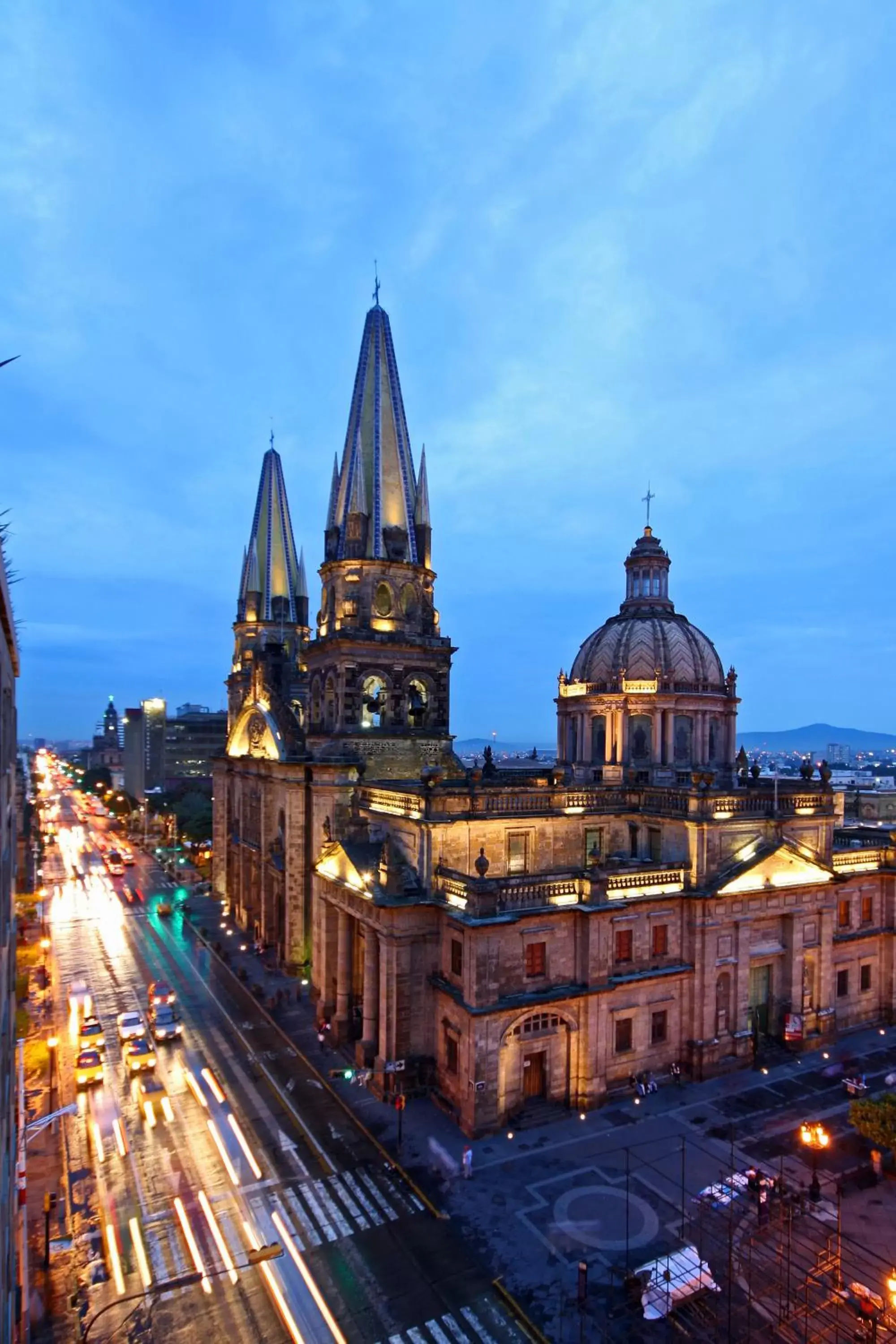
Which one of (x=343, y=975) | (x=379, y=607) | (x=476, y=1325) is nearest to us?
(x=476, y=1325)

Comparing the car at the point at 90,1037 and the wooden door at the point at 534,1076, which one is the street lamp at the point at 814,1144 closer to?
the wooden door at the point at 534,1076

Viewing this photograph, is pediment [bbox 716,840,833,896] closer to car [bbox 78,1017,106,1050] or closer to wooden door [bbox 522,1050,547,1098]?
wooden door [bbox 522,1050,547,1098]

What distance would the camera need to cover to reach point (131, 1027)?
132 ft

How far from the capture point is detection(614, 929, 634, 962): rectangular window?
34656 millimetres

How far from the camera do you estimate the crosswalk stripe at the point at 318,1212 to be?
24.4 m

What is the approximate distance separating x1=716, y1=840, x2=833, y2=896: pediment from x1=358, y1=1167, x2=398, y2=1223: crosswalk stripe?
63.7 feet

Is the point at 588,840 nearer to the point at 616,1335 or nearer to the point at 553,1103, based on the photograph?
the point at 553,1103

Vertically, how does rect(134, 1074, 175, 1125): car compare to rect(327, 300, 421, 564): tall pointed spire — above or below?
below

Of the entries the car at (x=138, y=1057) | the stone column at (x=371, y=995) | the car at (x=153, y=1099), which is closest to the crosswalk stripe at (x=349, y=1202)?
the stone column at (x=371, y=995)

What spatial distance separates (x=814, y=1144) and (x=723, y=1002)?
9.76 m

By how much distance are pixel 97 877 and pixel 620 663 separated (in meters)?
65.4

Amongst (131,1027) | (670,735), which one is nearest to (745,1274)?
(670,735)

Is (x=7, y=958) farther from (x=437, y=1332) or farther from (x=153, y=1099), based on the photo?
(x=153, y=1099)

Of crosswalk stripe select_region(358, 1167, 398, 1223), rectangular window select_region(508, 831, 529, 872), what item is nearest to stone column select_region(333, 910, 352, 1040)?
rectangular window select_region(508, 831, 529, 872)
